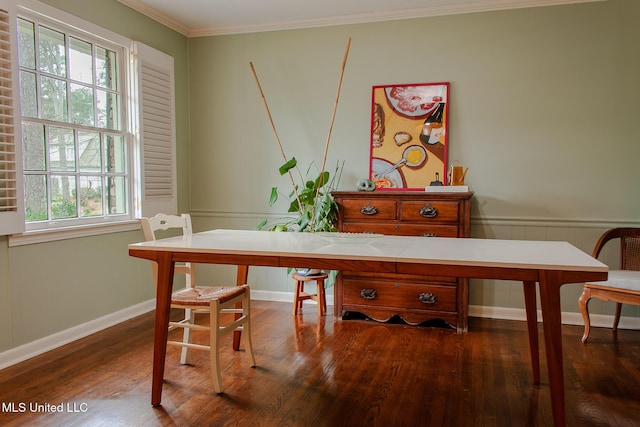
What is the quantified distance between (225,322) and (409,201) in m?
1.64

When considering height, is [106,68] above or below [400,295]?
above

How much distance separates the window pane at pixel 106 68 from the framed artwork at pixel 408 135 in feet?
6.68

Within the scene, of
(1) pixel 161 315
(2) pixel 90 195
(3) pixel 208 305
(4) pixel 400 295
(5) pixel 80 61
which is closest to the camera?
(1) pixel 161 315

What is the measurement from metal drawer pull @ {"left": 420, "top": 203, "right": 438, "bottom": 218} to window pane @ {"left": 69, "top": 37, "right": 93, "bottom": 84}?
2.53 metres

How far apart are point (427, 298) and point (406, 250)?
1.51m

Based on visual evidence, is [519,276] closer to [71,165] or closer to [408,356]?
[408,356]

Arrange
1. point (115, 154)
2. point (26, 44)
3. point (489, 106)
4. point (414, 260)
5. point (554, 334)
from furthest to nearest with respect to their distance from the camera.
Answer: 1. point (489, 106)
2. point (115, 154)
3. point (26, 44)
4. point (414, 260)
5. point (554, 334)

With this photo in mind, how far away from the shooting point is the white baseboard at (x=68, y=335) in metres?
2.74

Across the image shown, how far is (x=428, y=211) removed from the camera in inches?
136

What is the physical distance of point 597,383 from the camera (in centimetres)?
253

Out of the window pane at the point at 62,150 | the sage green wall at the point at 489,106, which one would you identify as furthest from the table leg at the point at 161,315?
the sage green wall at the point at 489,106

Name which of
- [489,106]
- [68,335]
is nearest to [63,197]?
[68,335]

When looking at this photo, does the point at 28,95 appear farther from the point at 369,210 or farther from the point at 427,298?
the point at 427,298

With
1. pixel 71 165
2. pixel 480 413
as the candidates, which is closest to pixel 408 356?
pixel 480 413
